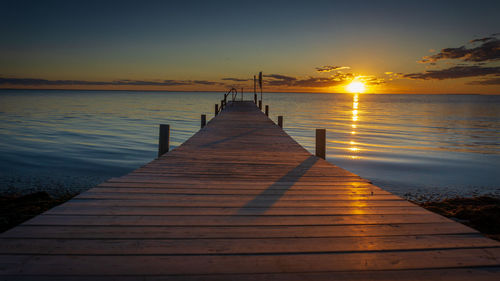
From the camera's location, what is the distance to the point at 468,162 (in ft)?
42.0

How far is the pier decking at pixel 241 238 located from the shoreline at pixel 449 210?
347cm

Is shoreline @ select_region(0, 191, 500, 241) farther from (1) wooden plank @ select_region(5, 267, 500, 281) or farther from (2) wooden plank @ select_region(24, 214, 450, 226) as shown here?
(1) wooden plank @ select_region(5, 267, 500, 281)

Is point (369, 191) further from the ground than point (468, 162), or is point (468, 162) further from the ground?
point (369, 191)

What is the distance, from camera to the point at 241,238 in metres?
2.23

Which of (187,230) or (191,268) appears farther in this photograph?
(187,230)

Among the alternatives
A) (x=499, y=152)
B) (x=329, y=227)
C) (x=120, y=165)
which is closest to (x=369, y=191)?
(x=329, y=227)

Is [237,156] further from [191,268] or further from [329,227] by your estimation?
[191,268]

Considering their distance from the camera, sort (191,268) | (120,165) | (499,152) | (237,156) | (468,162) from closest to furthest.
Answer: (191,268), (237,156), (120,165), (468,162), (499,152)

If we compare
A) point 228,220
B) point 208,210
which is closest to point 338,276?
point 228,220

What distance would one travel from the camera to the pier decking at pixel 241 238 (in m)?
1.80

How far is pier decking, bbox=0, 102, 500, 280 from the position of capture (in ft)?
5.89

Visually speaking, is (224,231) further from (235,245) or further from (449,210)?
(449,210)

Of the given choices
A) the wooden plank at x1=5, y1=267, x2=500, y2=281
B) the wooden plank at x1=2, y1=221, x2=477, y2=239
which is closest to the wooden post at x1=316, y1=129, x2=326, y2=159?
the wooden plank at x1=2, y1=221, x2=477, y2=239

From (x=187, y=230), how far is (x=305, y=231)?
3.20ft
